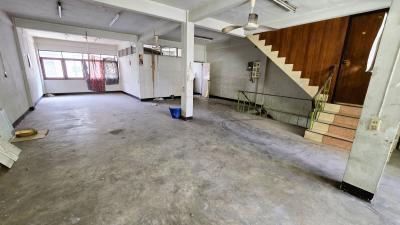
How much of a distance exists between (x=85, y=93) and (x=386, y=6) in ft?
42.2

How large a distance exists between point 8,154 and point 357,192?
5.17 metres

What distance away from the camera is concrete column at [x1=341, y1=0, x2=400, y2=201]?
1.85 meters

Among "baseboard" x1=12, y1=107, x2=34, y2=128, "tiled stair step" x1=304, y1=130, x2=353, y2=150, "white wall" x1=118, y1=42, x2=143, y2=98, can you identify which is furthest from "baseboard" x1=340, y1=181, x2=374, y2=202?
"white wall" x1=118, y1=42, x2=143, y2=98

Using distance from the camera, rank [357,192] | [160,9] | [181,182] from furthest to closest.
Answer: [160,9], [181,182], [357,192]

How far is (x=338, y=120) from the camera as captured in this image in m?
4.01

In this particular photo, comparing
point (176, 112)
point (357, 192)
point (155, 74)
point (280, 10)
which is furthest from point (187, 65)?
point (357, 192)

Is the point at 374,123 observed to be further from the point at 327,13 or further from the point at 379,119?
the point at 327,13

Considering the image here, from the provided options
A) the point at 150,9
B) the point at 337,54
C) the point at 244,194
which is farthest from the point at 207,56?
the point at 244,194

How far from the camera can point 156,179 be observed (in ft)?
7.86

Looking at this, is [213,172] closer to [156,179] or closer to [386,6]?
[156,179]

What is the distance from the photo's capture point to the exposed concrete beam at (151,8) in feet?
12.2

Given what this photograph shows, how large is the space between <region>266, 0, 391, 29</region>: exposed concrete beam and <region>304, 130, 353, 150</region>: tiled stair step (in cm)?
283

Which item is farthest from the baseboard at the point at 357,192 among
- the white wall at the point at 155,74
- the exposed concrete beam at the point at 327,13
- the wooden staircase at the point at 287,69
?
the white wall at the point at 155,74

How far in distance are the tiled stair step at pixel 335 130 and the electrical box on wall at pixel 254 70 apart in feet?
11.9
